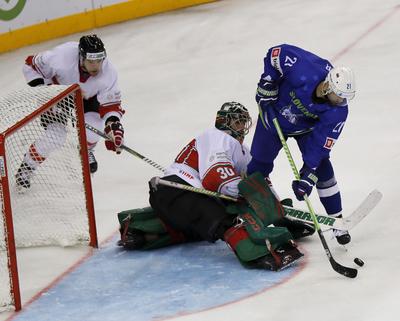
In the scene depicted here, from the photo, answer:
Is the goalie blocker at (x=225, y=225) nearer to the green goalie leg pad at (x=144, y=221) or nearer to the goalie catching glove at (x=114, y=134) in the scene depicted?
the green goalie leg pad at (x=144, y=221)

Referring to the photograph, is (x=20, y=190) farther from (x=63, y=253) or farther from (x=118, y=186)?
(x=118, y=186)

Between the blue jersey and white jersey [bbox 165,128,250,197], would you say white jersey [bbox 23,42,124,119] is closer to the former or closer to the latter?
white jersey [bbox 165,128,250,197]

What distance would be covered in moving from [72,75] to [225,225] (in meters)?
1.52

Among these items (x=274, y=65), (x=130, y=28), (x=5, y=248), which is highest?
(x=274, y=65)

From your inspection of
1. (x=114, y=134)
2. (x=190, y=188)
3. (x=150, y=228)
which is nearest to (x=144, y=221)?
(x=150, y=228)

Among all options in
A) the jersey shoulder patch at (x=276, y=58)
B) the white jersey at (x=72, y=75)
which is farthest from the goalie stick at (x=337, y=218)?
the white jersey at (x=72, y=75)

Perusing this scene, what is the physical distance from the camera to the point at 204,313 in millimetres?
4477

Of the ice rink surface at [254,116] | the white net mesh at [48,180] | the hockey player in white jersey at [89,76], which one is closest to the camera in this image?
the ice rink surface at [254,116]

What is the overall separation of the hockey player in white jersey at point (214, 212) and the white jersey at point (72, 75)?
983 millimetres

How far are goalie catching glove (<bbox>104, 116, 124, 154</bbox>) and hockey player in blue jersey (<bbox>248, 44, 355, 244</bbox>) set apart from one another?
833 mm

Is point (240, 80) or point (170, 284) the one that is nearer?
point (170, 284)

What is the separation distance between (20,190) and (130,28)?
3.95 metres

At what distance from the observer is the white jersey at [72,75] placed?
6074mm

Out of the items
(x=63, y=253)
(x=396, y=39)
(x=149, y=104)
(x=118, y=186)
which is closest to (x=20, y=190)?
(x=63, y=253)
